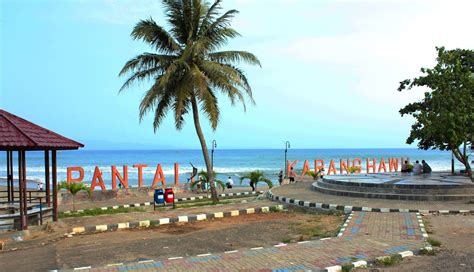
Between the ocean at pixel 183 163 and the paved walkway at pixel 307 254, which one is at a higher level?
the paved walkway at pixel 307 254

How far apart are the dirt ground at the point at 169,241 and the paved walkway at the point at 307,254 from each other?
0.86 meters

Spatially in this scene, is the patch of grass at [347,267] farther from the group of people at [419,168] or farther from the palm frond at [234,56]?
the group of people at [419,168]

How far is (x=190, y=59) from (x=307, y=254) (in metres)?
11.6

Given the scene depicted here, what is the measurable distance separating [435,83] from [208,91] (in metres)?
8.48

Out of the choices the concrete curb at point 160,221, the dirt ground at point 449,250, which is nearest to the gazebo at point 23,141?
the concrete curb at point 160,221

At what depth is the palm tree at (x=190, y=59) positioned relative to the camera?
17.2m

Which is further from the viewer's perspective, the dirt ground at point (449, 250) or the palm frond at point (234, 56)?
the palm frond at point (234, 56)

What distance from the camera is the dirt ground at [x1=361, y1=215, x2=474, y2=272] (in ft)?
21.9

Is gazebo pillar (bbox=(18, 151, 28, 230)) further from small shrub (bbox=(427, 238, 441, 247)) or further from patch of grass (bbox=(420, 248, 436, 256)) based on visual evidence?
small shrub (bbox=(427, 238, 441, 247))

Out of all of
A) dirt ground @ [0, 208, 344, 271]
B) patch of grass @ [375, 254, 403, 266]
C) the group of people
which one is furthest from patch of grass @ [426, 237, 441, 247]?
the group of people

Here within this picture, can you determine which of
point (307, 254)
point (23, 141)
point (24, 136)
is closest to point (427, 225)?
point (307, 254)

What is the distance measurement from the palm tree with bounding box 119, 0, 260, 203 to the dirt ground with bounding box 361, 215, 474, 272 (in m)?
9.53

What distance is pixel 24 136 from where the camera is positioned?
10.7 metres

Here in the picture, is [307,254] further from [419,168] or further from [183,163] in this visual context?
[183,163]
